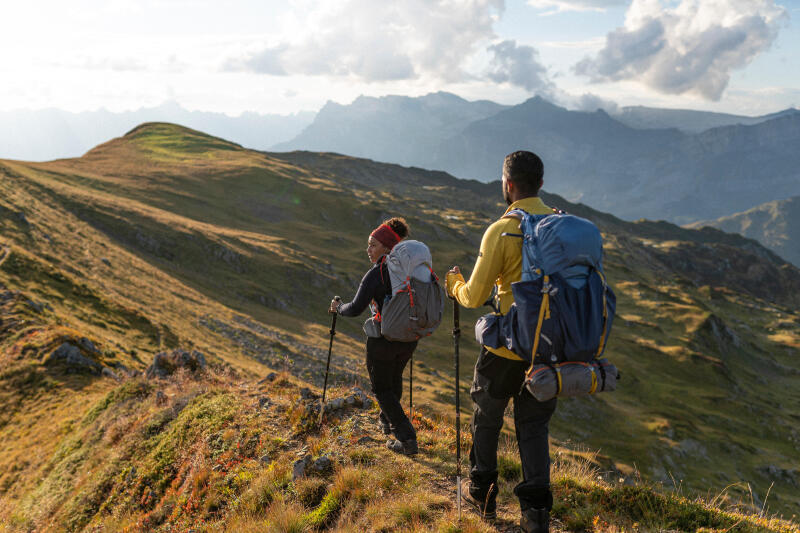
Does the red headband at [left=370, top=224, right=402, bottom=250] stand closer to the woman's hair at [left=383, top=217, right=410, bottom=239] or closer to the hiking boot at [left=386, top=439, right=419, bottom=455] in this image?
the woman's hair at [left=383, top=217, right=410, bottom=239]

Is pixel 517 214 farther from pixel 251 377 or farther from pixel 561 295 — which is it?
pixel 251 377

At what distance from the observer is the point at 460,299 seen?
17.3 feet

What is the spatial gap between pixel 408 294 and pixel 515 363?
2328 mm

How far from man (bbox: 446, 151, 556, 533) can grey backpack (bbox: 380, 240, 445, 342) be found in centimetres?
161

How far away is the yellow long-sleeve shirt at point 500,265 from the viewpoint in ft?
15.9

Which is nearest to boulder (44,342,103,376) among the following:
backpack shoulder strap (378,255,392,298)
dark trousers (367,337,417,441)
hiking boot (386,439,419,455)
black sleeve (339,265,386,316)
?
dark trousers (367,337,417,441)

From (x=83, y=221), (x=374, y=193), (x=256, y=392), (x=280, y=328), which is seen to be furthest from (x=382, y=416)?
(x=374, y=193)

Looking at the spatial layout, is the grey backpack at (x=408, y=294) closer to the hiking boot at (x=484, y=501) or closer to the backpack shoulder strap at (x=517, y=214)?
the backpack shoulder strap at (x=517, y=214)

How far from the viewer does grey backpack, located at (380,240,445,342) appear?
691cm

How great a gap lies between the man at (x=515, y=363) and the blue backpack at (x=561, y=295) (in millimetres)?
342

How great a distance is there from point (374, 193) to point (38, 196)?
351ft

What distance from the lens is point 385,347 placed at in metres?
7.41

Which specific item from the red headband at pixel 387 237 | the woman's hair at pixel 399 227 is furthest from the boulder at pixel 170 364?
the woman's hair at pixel 399 227

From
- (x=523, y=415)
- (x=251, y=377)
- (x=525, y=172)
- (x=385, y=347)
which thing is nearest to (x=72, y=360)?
(x=251, y=377)
